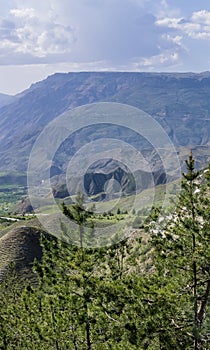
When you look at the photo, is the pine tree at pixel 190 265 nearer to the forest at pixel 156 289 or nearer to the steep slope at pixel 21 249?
the forest at pixel 156 289

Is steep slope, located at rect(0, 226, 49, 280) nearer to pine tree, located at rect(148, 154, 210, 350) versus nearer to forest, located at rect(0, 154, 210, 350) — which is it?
forest, located at rect(0, 154, 210, 350)

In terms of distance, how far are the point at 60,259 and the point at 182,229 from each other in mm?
9837

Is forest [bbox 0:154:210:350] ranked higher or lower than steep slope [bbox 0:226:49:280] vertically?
higher

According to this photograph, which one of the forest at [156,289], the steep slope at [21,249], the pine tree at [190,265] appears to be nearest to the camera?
the pine tree at [190,265]

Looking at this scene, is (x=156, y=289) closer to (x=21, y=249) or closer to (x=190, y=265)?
(x=190, y=265)

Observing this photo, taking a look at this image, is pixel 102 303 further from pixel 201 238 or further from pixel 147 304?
pixel 201 238

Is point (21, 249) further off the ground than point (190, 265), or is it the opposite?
point (190, 265)

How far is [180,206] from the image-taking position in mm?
21656

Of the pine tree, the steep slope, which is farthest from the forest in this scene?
the steep slope

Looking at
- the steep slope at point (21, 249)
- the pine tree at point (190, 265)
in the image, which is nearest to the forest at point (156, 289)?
the pine tree at point (190, 265)

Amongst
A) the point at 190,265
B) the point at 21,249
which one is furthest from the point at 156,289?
the point at 21,249

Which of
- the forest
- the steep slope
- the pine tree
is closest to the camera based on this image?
the pine tree

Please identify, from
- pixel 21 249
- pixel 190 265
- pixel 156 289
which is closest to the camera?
pixel 190 265

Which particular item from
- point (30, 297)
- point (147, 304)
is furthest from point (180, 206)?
point (30, 297)
